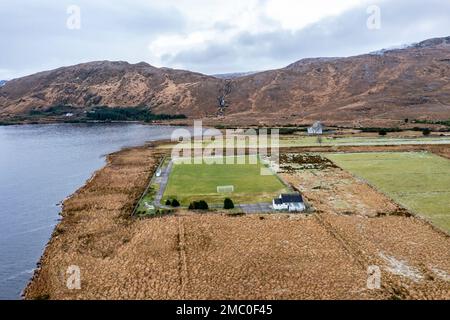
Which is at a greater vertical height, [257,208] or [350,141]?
[350,141]

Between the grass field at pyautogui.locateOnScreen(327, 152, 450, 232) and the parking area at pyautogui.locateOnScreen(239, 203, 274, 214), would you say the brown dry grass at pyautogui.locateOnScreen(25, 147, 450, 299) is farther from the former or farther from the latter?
the grass field at pyautogui.locateOnScreen(327, 152, 450, 232)

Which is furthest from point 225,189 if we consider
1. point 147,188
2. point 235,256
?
point 235,256

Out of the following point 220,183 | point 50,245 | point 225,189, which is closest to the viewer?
point 50,245

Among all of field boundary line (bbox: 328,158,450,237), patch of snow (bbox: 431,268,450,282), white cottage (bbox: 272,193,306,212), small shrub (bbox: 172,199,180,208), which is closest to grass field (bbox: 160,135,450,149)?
field boundary line (bbox: 328,158,450,237)

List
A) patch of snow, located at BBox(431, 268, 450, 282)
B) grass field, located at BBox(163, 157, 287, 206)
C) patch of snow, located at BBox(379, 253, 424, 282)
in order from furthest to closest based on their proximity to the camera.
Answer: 1. grass field, located at BBox(163, 157, 287, 206)
2. patch of snow, located at BBox(379, 253, 424, 282)
3. patch of snow, located at BBox(431, 268, 450, 282)

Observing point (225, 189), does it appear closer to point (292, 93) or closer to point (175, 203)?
point (175, 203)

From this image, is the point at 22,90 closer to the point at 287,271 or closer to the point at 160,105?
the point at 160,105
